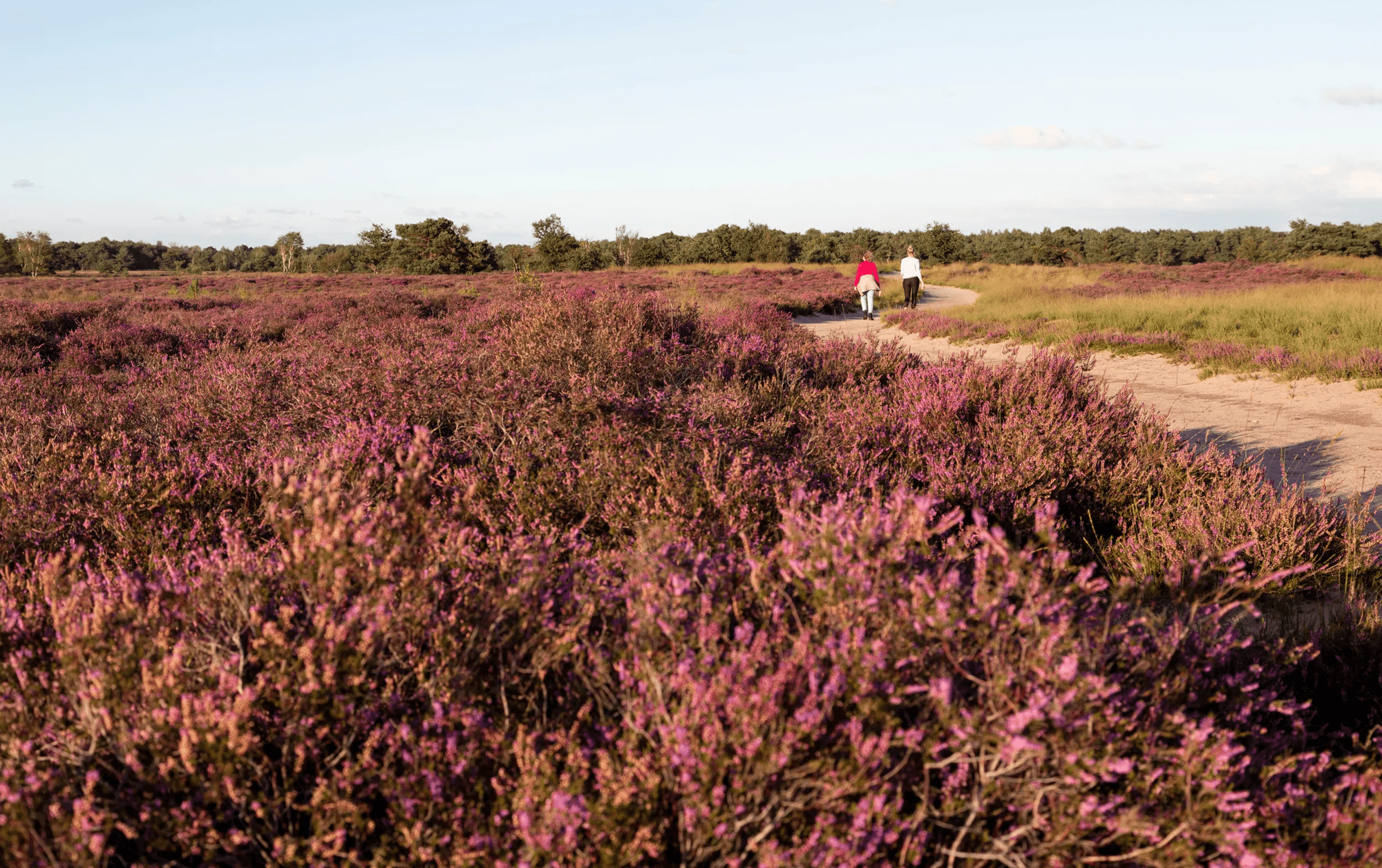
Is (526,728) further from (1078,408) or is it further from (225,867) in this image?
(1078,408)

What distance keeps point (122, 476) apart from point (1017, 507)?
14.5 ft

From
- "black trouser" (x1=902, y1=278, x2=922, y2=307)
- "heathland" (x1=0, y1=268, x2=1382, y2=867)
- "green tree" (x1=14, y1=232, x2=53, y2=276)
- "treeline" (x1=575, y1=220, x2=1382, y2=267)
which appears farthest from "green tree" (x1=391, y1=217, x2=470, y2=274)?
"heathland" (x1=0, y1=268, x2=1382, y2=867)

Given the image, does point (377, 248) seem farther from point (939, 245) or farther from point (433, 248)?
point (939, 245)

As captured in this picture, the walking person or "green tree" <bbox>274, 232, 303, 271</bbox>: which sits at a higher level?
"green tree" <bbox>274, 232, 303, 271</bbox>

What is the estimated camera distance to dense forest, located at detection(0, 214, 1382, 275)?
50969mm

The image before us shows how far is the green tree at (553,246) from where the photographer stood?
176ft

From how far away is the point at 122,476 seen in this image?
3445mm

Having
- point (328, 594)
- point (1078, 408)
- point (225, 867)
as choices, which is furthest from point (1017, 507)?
point (225, 867)

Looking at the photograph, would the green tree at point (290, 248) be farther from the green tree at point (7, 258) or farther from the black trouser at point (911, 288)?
the black trouser at point (911, 288)

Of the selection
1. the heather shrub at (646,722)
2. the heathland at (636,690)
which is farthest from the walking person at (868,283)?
the heather shrub at (646,722)

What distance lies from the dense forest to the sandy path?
44.2 metres

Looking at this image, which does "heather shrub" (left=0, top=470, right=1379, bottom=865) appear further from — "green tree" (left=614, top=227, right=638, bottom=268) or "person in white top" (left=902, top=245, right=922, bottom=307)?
"green tree" (left=614, top=227, right=638, bottom=268)

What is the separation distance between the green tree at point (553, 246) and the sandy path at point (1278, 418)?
151 ft

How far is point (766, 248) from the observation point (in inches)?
2189
